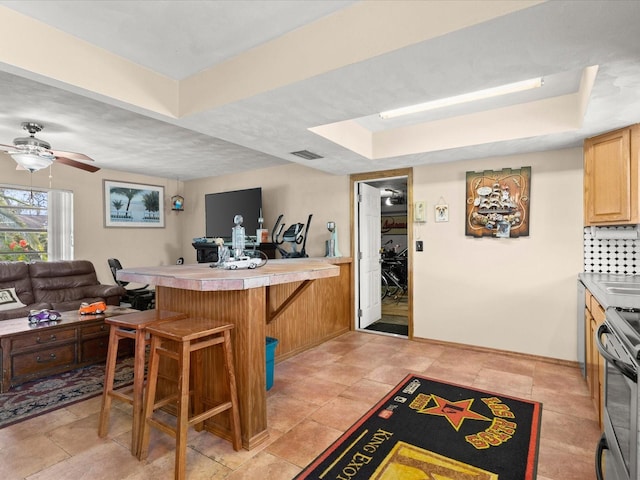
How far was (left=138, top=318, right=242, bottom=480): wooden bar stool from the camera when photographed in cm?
178

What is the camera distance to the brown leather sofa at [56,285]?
4.39 meters

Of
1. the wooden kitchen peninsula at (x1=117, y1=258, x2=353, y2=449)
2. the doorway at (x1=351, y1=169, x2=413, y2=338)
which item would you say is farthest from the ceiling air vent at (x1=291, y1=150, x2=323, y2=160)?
the wooden kitchen peninsula at (x1=117, y1=258, x2=353, y2=449)

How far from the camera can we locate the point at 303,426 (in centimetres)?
236

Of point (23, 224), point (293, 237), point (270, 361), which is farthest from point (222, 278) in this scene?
point (23, 224)

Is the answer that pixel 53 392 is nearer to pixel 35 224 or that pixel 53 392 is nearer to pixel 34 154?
pixel 34 154

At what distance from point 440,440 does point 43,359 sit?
3.38 metres

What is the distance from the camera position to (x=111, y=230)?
5.91 m

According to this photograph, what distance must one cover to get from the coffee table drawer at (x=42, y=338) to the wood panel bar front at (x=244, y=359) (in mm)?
1895

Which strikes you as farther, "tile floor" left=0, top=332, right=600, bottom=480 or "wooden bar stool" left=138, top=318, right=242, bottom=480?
"tile floor" left=0, top=332, right=600, bottom=480

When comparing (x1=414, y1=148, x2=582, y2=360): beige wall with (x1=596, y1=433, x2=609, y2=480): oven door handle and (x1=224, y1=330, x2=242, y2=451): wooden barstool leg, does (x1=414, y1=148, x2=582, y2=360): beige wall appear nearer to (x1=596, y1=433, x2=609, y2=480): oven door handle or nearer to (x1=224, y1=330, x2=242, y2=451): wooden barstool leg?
(x1=596, y1=433, x2=609, y2=480): oven door handle

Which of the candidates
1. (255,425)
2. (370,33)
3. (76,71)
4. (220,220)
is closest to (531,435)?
(255,425)

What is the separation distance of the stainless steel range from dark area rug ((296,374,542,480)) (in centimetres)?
56

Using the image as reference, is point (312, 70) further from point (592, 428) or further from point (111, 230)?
point (111, 230)

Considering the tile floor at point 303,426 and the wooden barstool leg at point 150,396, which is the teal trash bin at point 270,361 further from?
the wooden barstool leg at point 150,396
